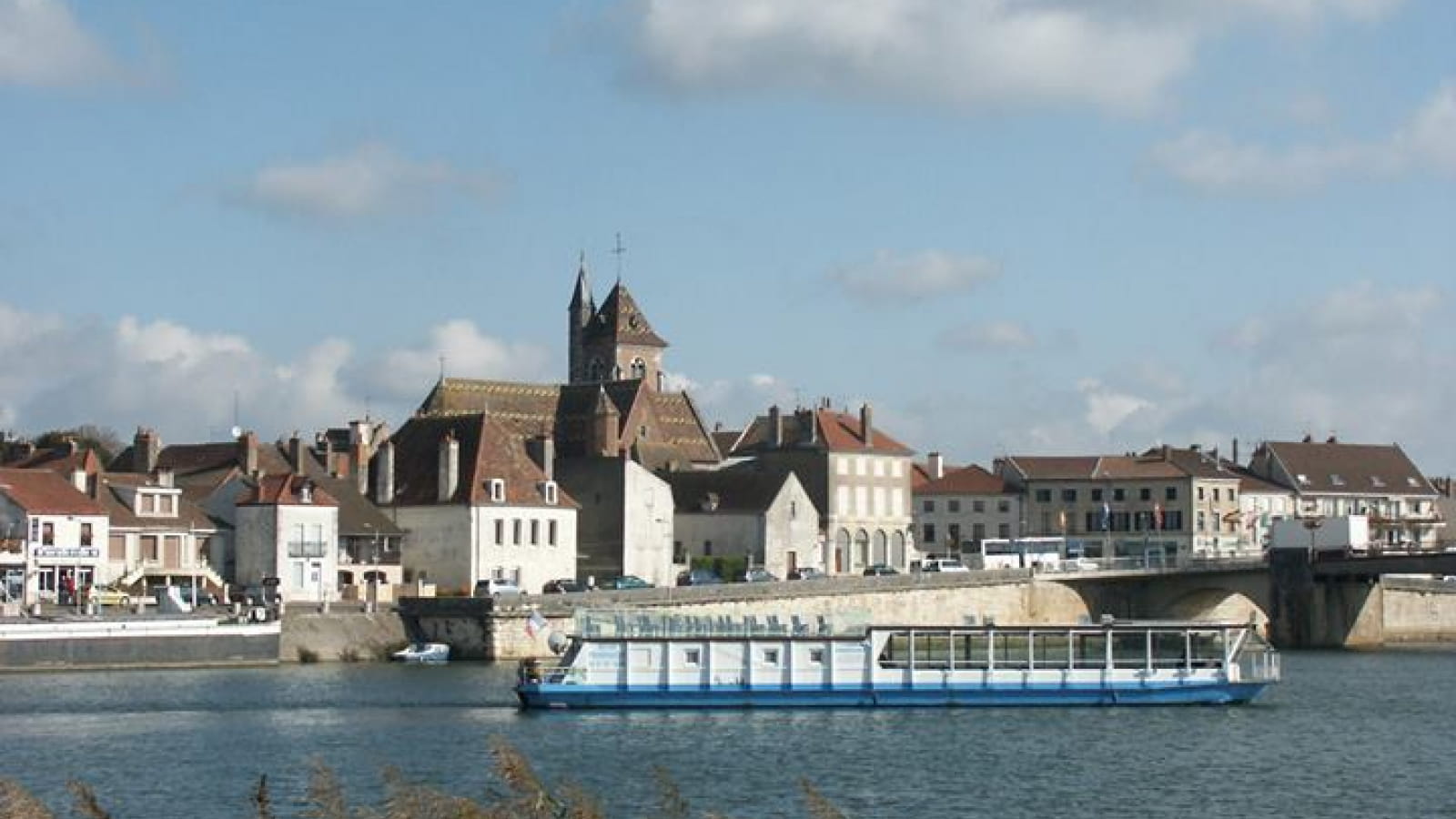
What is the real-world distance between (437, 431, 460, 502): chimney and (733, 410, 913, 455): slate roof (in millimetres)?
33318

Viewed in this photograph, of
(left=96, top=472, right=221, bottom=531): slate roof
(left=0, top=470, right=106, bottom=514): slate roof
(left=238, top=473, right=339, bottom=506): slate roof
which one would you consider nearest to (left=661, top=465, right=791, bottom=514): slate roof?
(left=238, top=473, right=339, bottom=506): slate roof

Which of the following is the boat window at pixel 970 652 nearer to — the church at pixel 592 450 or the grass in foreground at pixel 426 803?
the church at pixel 592 450

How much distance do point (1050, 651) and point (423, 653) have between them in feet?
85.0

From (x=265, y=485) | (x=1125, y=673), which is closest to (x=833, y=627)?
(x=1125, y=673)

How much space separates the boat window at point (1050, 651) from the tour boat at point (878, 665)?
4cm

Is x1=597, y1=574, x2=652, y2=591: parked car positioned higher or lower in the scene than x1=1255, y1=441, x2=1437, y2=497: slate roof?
lower

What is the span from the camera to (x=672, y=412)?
13700 centimetres

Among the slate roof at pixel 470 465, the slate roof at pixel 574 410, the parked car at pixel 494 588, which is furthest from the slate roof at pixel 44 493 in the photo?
the slate roof at pixel 574 410

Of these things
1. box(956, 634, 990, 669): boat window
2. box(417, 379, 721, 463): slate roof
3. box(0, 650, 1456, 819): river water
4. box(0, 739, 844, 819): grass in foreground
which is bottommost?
box(0, 650, 1456, 819): river water

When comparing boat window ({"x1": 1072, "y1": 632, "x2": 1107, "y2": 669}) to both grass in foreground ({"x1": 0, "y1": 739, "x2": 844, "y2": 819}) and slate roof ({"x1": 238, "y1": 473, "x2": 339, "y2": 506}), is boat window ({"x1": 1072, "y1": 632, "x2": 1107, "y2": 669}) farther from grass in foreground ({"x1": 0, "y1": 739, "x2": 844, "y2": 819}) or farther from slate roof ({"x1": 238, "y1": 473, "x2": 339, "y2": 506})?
grass in foreground ({"x1": 0, "y1": 739, "x2": 844, "y2": 819})

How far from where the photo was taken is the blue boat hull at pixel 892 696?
7031cm

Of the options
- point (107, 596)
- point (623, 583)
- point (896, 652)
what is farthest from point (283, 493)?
point (896, 652)

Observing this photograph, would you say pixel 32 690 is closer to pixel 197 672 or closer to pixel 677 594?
pixel 197 672

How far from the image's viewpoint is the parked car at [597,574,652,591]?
101188mm
